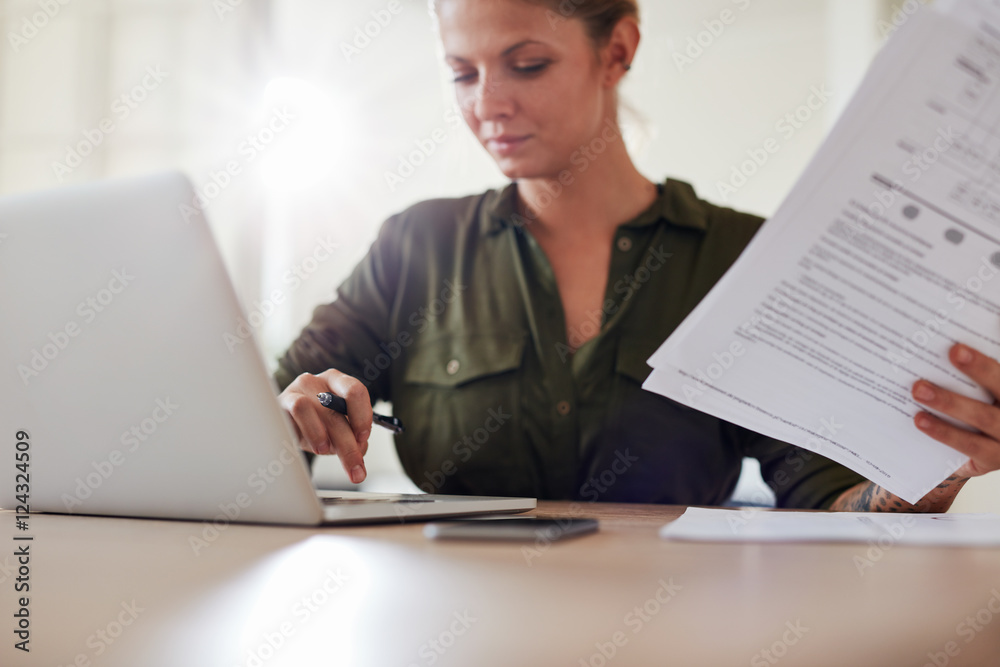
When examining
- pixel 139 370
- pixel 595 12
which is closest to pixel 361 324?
pixel 595 12

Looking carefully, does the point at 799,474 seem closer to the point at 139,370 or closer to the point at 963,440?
the point at 963,440

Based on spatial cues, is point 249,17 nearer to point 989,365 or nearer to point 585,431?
point 585,431

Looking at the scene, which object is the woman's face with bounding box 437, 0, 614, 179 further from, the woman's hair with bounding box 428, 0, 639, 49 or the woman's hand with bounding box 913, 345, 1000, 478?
the woman's hand with bounding box 913, 345, 1000, 478

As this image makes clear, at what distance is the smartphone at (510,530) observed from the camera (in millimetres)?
413

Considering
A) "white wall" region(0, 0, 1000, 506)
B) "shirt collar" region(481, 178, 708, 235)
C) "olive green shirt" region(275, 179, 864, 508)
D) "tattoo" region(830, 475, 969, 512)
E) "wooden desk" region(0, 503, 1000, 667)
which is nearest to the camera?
"wooden desk" region(0, 503, 1000, 667)

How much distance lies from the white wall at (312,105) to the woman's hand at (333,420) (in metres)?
2.79

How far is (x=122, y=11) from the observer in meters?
3.66

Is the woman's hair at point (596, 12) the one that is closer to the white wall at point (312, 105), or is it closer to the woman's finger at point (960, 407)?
the woman's finger at point (960, 407)

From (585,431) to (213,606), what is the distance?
2.91 ft

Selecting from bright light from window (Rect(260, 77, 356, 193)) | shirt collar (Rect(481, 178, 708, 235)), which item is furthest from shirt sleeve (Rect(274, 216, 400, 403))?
bright light from window (Rect(260, 77, 356, 193))

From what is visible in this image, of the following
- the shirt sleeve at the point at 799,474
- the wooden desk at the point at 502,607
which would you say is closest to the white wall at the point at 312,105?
the shirt sleeve at the point at 799,474

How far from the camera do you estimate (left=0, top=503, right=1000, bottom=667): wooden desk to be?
0.26 metres

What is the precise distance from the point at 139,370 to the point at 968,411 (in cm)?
59

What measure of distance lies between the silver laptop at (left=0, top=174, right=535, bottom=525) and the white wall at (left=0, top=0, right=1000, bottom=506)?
303cm
